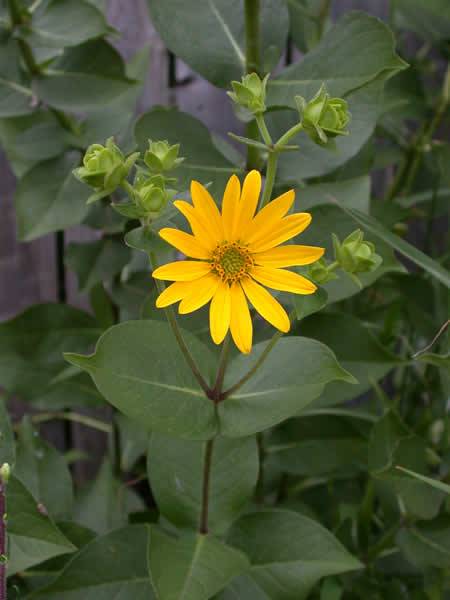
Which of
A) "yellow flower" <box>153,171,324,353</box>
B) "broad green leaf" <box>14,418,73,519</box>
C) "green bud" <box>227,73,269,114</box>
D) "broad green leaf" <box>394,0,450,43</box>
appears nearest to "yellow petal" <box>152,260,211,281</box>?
"yellow flower" <box>153,171,324,353</box>

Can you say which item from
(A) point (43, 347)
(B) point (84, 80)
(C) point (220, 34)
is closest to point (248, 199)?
(C) point (220, 34)

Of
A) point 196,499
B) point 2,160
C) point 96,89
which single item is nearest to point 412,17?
point 96,89

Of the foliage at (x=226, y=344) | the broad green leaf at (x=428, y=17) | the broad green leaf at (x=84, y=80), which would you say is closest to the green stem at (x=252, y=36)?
the foliage at (x=226, y=344)

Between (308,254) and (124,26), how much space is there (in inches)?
29.7

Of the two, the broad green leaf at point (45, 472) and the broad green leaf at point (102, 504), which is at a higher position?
the broad green leaf at point (45, 472)

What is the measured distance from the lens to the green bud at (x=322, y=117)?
0.45 metres

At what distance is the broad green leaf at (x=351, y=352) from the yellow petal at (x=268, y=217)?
24 cm

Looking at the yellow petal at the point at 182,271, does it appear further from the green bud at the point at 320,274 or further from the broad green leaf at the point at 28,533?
the broad green leaf at the point at 28,533

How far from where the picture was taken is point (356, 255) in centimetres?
47

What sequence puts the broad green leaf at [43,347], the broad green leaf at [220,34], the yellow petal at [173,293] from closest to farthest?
the yellow petal at [173,293] < the broad green leaf at [220,34] < the broad green leaf at [43,347]

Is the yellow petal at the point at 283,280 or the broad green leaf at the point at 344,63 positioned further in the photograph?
the broad green leaf at the point at 344,63

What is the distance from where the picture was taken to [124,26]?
1099 millimetres

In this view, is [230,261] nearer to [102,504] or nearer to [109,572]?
[109,572]

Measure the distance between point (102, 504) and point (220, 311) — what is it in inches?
17.4
